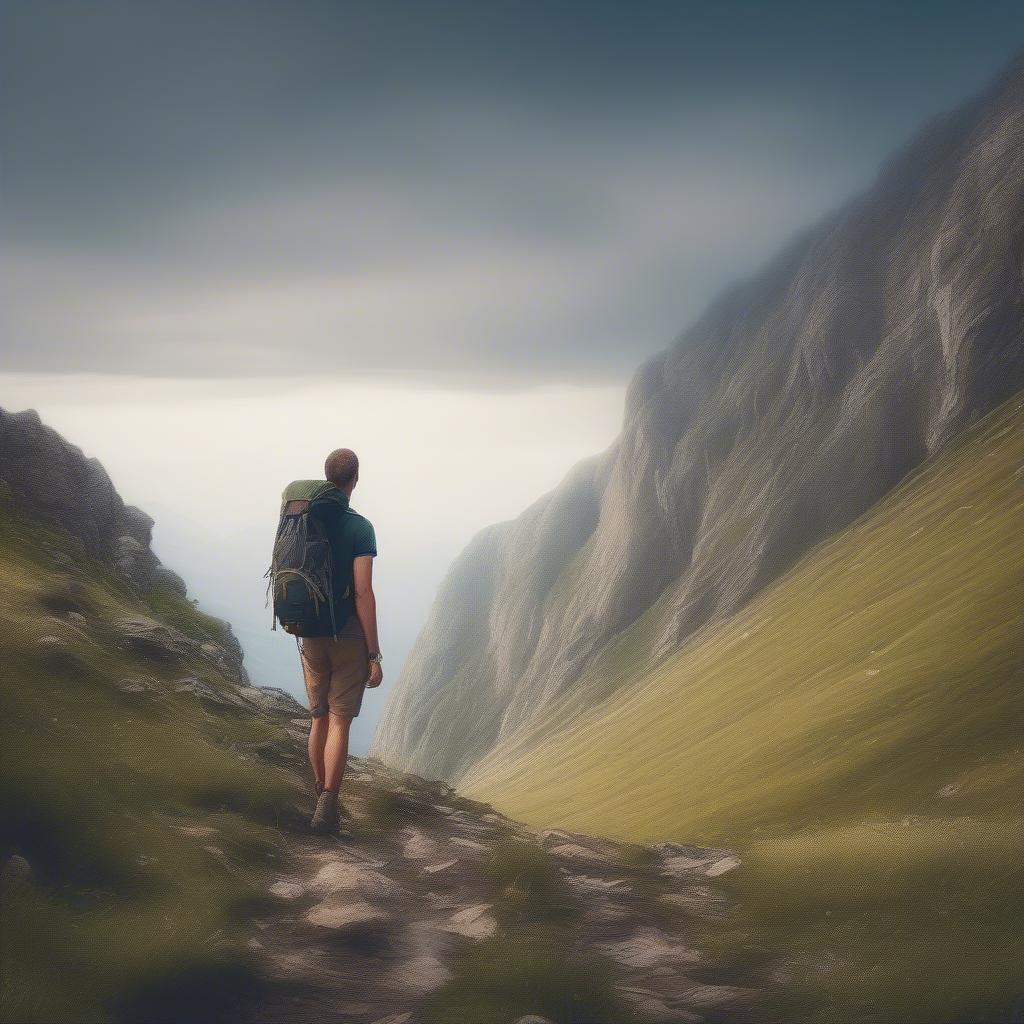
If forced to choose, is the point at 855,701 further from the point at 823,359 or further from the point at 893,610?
the point at 823,359

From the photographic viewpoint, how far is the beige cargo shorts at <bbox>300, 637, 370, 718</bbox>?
14430 millimetres

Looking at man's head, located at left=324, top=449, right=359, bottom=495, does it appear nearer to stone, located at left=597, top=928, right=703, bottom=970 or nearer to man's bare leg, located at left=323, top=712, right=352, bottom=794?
man's bare leg, located at left=323, top=712, right=352, bottom=794

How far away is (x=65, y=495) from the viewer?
33188 millimetres

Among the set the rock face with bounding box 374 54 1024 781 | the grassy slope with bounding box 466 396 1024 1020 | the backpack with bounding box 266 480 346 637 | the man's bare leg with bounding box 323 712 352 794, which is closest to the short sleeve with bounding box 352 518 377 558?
the backpack with bounding box 266 480 346 637

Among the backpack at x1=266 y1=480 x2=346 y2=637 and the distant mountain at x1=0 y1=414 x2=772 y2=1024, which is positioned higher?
the backpack at x1=266 y1=480 x2=346 y2=637

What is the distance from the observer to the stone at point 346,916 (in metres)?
11.1

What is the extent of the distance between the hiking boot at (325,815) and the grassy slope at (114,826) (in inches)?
27.6

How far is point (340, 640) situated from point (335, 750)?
1.92 meters

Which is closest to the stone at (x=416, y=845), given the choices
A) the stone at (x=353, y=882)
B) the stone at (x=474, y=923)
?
the stone at (x=353, y=882)

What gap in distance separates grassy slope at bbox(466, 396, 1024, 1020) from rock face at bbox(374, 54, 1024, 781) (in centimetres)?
875

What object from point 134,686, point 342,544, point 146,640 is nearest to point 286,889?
point 342,544

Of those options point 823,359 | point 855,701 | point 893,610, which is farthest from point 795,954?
point 823,359

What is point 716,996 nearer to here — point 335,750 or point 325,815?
point 335,750

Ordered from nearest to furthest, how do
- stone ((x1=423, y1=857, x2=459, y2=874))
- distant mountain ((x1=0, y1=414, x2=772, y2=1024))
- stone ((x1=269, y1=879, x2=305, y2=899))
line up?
distant mountain ((x1=0, y1=414, x2=772, y2=1024))
stone ((x1=269, y1=879, x2=305, y2=899))
stone ((x1=423, y1=857, x2=459, y2=874))
